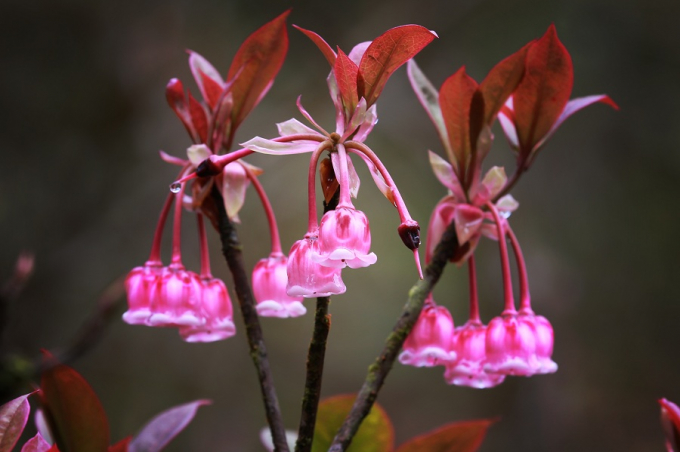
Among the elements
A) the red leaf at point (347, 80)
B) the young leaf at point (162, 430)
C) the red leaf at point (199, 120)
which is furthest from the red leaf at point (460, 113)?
the young leaf at point (162, 430)

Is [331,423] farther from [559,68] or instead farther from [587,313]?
[587,313]

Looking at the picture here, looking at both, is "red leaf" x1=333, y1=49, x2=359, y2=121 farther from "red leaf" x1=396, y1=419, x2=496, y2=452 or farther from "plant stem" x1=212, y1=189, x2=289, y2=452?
"red leaf" x1=396, y1=419, x2=496, y2=452

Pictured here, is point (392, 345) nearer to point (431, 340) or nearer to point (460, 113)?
point (431, 340)

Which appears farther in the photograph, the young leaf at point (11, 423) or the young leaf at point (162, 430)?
the young leaf at point (162, 430)

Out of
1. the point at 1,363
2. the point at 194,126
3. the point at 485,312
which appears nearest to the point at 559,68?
the point at 194,126

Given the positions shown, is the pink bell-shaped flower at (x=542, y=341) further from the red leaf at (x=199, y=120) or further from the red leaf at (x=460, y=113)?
the red leaf at (x=199, y=120)

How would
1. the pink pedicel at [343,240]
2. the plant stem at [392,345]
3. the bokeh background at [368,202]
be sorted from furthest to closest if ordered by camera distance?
the bokeh background at [368,202], the plant stem at [392,345], the pink pedicel at [343,240]

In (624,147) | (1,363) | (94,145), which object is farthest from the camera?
(624,147)
